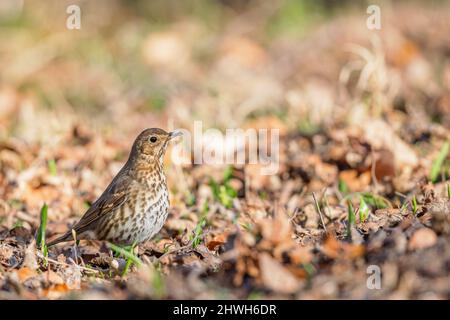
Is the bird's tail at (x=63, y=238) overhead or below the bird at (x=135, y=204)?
below

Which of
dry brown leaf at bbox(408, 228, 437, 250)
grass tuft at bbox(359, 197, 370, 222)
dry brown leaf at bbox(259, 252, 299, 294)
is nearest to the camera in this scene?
dry brown leaf at bbox(259, 252, 299, 294)

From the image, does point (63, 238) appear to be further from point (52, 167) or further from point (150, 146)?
point (52, 167)

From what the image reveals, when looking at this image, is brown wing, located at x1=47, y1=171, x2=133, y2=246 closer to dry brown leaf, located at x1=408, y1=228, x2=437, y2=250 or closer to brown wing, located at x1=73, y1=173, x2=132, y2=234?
brown wing, located at x1=73, y1=173, x2=132, y2=234

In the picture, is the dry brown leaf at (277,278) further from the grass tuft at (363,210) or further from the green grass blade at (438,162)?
the green grass blade at (438,162)

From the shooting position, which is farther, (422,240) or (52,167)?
(52,167)

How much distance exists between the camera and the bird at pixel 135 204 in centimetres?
551

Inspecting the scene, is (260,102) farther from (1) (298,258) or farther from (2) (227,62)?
(1) (298,258)

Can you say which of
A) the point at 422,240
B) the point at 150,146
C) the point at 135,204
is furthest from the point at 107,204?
the point at 422,240

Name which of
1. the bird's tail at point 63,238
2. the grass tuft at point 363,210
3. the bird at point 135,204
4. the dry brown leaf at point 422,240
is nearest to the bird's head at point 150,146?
the bird at point 135,204

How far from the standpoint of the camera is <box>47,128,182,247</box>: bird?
5508 millimetres

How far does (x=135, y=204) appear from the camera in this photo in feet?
18.3

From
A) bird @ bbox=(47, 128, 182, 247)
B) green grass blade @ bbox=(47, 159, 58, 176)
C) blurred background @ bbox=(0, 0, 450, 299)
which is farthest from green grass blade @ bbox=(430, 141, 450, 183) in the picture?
green grass blade @ bbox=(47, 159, 58, 176)

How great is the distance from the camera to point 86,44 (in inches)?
538

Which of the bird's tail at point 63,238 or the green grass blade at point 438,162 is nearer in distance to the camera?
the bird's tail at point 63,238
